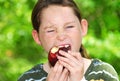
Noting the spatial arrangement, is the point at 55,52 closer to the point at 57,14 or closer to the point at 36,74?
the point at 57,14

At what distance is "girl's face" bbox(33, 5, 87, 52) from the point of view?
3.29 meters

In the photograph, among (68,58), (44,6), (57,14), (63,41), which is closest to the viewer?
(68,58)

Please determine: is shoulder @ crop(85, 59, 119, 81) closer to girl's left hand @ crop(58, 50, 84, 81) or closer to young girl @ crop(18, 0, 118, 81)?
young girl @ crop(18, 0, 118, 81)

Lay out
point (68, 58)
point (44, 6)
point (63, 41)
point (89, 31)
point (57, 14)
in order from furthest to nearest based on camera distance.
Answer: point (89, 31)
point (44, 6)
point (57, 14)
point (63, 41)
point (68, 58)

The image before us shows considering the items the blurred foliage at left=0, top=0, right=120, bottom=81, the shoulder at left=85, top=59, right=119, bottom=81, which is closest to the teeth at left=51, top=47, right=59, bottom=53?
the shoulder at left=85, top=59, right=119, bottom=81

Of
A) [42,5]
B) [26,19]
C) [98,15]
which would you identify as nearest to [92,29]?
[98,15]

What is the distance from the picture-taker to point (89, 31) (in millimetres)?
5910

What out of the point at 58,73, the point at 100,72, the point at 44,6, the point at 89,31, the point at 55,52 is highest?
the point at 44,6

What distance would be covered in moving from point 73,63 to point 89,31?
9.16ft

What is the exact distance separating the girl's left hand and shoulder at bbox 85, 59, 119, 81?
22 centimetres

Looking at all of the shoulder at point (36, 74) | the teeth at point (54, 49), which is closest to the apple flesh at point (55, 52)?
the teeth at point (54, 49)

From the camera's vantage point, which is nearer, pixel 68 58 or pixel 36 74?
pixel 68 58

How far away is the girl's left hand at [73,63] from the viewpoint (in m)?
3.14

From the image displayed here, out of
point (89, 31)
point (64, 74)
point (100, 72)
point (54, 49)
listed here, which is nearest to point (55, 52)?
point (54, 49)
